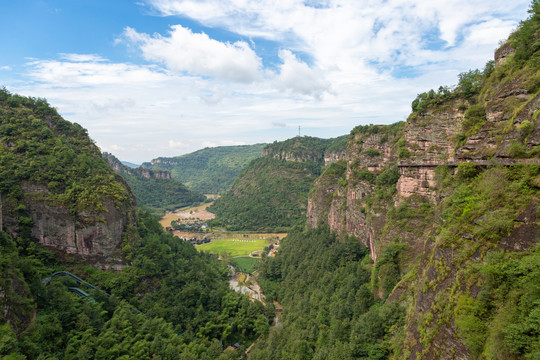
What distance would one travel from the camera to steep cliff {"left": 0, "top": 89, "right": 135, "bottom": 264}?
4203 centimetres

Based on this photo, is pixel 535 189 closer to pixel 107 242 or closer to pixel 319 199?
pixel 107 242

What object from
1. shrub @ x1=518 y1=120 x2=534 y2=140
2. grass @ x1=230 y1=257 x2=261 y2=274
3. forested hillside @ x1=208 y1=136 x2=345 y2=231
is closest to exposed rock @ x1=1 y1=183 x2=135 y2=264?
grass @ x1=230 y1=257 x2=261 y2=274

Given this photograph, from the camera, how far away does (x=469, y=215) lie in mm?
15641

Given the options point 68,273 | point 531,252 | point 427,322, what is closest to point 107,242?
point 68,273

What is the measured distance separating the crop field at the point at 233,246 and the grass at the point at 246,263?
4.26 m

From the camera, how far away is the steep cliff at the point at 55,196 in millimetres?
42031

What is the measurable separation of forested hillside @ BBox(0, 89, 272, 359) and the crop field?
1545 inches

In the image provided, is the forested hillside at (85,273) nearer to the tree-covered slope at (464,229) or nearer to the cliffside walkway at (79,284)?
the cliffside walkway at (79,284)

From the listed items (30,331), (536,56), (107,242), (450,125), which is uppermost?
(536,56)

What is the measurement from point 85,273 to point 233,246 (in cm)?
6586

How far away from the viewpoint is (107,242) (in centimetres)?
4591

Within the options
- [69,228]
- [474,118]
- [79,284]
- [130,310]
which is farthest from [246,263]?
[474,118]

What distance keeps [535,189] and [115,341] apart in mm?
44445

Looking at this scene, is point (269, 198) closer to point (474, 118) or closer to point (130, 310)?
point (130, 310)
